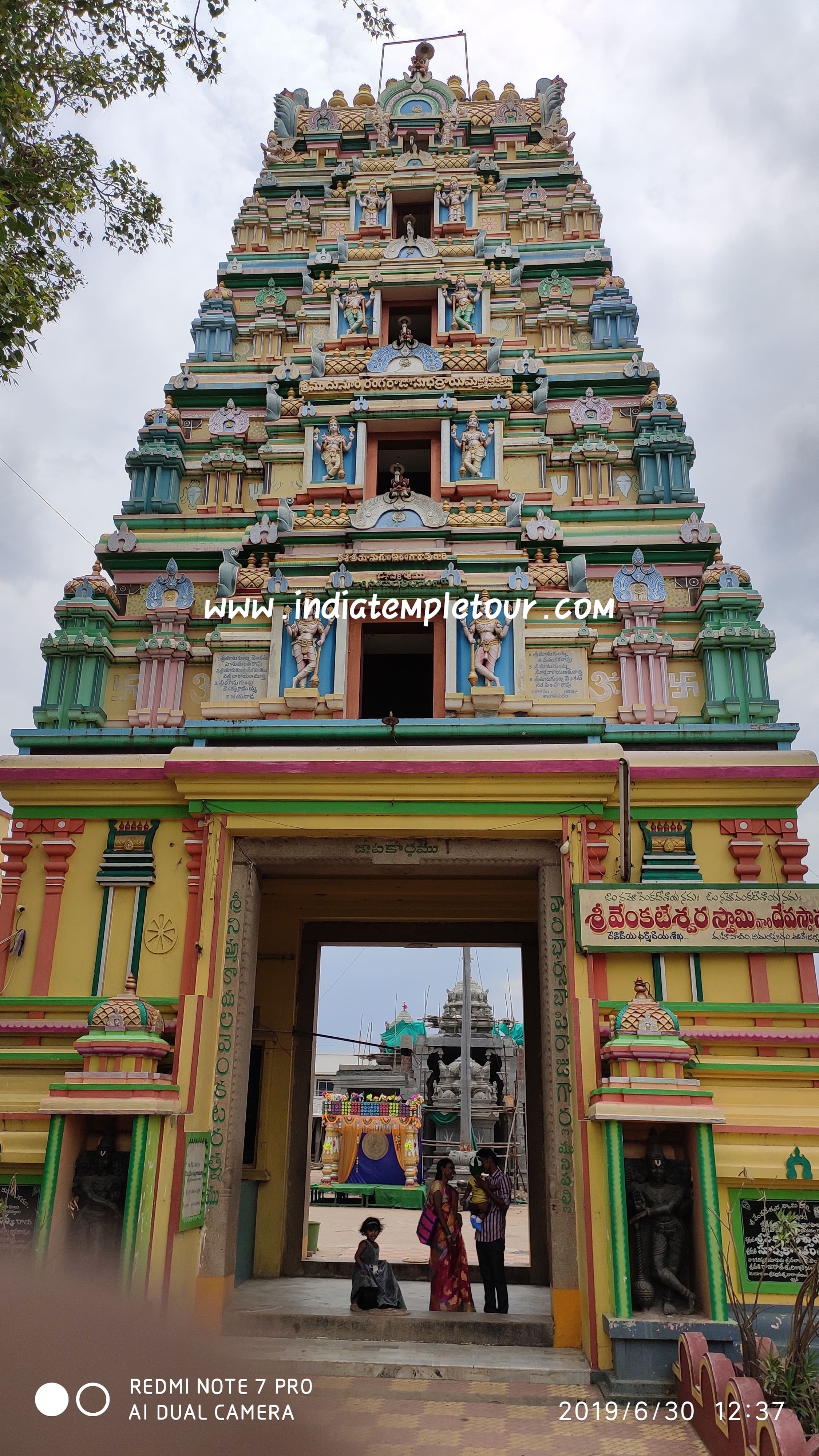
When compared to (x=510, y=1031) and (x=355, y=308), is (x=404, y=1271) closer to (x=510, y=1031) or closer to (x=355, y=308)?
(x=355, y=308)

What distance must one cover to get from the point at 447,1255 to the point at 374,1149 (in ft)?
73.7

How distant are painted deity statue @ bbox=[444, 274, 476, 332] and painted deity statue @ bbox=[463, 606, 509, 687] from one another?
15.7 feet

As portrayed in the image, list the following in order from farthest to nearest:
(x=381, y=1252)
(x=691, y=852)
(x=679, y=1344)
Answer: (x=381, y=1252) → (x=691, y=852) → (x=679, y=1344)

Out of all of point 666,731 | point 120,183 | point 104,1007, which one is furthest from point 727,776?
point 120,183

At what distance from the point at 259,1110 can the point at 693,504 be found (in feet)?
30.3

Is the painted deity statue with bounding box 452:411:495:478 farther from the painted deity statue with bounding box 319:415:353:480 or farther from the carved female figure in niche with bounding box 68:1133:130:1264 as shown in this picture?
the carved female figure in niche with bounding box 68:1133:130:1264

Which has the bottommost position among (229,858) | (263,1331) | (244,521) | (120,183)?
(263,1331)

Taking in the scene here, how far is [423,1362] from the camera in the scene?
313 inches

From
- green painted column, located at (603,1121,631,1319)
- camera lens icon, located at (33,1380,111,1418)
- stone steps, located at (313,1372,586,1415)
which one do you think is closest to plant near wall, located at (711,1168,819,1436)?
green painted column, located at (603,1121,631,1319)

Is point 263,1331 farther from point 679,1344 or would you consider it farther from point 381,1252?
point 381,1252

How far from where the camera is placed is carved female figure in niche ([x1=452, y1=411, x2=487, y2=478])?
1222cm

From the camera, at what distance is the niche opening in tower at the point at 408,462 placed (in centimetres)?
1306

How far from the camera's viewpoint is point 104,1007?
8.91 m

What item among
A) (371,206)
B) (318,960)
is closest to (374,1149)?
(318,960)
